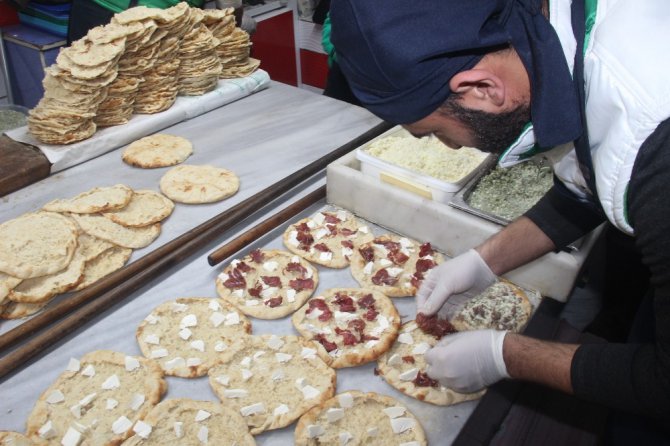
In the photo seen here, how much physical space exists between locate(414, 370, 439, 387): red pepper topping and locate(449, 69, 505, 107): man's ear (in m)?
1.04

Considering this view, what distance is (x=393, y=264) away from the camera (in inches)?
99.6

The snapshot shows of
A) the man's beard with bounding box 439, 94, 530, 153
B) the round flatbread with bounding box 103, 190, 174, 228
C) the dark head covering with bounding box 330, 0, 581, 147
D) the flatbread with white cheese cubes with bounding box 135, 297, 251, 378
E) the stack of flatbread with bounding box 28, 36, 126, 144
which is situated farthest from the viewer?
the stack of flatbread with bounding box 28, 36, 126, 144

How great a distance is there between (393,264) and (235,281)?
742 millimetres

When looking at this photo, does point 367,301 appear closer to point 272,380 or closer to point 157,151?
point 272,380

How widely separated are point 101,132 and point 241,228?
1277 mm

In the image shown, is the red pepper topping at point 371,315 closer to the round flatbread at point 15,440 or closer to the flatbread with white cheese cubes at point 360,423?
the flatbread with white cheese cubes at point 360,423

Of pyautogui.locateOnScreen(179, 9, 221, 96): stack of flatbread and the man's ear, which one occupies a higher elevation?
the man's ear

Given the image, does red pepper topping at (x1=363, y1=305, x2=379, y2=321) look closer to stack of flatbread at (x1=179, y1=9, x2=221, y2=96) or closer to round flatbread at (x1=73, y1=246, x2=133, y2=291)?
round flatbread at (x1=73, y1=246, x2=133, y2=291)

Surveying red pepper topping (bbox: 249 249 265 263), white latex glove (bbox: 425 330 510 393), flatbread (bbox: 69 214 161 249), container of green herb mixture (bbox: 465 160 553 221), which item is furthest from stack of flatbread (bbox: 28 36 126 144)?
white latex glove (bbox: 425 330 510 393)

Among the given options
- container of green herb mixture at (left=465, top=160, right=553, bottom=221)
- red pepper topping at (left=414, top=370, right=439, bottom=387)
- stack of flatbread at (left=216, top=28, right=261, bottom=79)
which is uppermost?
stack of flatbread at (left=216, top=28, right=261, bottom=79)

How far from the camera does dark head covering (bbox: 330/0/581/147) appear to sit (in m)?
1.37

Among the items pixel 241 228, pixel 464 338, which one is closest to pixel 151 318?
pixel 241 228

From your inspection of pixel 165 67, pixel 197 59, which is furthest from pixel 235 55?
pixel 165 67

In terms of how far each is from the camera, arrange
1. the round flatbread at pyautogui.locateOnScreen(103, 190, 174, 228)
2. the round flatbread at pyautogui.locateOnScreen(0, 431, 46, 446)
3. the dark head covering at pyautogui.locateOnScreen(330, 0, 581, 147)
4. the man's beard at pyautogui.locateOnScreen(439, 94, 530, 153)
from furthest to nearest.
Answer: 1. the round flatbread at pyautogui.locateOnScreen(103, 190, 174, 228)
2. the round flatbread at pyautogui.locateOnScreen(0, 431, 46, 446)
3. the man's beard at pyautogui.locateOnScreen(439, 94, 530, 153)
4. the dark head covering at pyautogui.locateOnScreen(330, 0, 581, 147)
